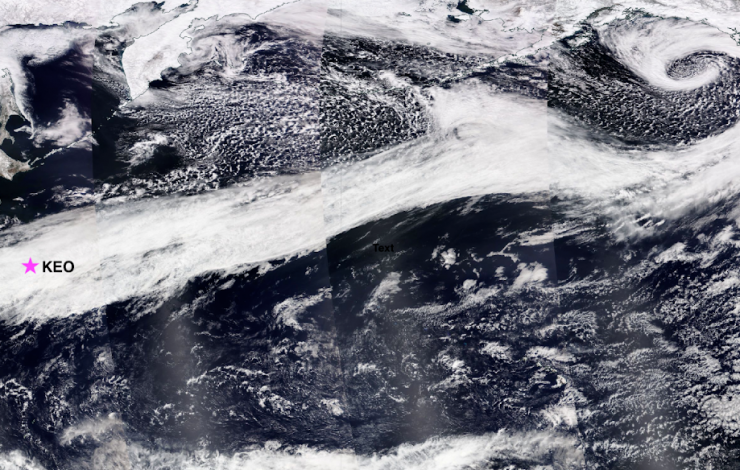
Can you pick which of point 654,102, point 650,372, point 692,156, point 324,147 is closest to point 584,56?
point 654,102

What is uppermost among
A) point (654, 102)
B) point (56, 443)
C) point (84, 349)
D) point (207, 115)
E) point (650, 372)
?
point (654, 102)

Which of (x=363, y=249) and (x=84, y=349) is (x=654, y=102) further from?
(x=84, y=349)

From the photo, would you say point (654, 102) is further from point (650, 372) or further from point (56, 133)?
point (56, 133)

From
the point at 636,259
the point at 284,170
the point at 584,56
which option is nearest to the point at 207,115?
the point at 284,170

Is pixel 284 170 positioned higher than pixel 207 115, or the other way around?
pixel 207 115

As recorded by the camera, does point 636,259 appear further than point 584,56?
No

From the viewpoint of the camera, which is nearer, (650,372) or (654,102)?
(650,372)
